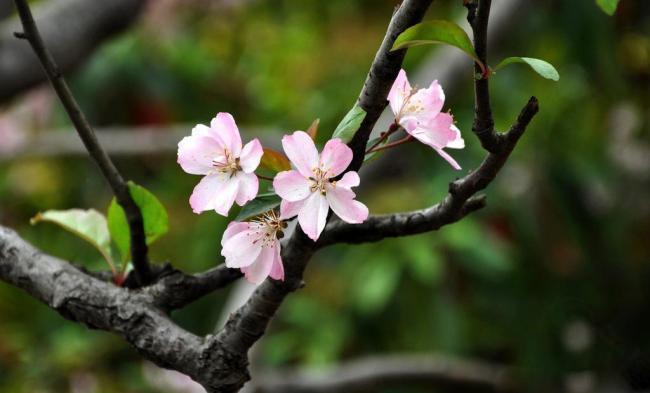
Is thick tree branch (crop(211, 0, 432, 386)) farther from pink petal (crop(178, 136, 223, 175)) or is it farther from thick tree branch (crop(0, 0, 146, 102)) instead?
thick tree branch (crop(0, 0, 146, 102))

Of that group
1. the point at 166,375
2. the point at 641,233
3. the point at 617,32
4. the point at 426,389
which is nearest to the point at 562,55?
the point at 617,32

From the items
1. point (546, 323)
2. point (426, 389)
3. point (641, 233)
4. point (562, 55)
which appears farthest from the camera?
point (562, 55)

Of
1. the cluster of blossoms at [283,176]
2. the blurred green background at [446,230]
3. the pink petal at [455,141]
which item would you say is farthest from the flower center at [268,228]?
the blurred green background at [446,230]

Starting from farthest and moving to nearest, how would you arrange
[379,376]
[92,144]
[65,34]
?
1. [379,376]
2. [65,34]
3. [92,144]

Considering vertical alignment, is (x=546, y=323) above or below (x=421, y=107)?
below

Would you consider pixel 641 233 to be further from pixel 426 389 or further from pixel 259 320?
pixel 259 320

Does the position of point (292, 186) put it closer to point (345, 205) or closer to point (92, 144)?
point (345, 205)

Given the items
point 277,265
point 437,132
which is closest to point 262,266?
point 277,265
